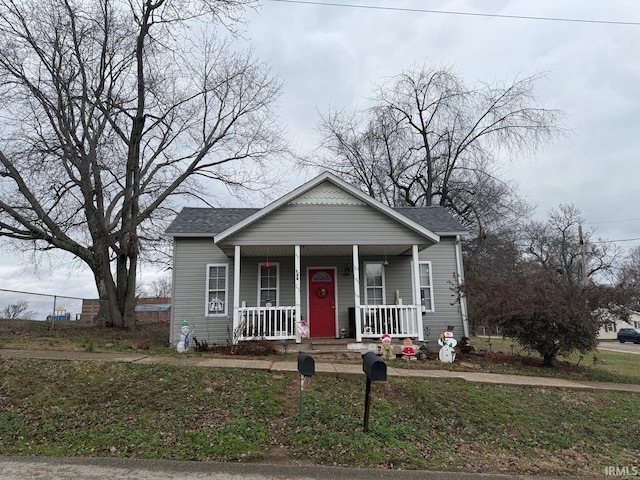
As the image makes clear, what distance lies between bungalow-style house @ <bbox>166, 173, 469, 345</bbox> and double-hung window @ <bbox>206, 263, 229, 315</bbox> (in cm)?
3

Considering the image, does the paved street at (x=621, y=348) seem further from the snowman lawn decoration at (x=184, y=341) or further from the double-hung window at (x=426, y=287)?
the snowman lawn decoration at (x=184, y=341)

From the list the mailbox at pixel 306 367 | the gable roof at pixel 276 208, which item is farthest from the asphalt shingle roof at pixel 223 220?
the mailbox at pixel 306 367

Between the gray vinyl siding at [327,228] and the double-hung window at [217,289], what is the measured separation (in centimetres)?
243

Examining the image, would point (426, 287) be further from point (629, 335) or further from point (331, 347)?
point (629, 335)

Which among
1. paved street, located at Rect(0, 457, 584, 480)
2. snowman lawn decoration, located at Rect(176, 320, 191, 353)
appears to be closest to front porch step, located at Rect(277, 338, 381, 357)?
snowman lawn decoration, located at Rect(176, 320, 191, 353)

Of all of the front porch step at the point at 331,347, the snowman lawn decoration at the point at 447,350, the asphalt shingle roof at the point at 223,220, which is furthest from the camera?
the asphalt shingle roof at the point at 223,220

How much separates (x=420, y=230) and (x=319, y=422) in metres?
7.09

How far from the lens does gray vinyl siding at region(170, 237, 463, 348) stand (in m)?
12.6

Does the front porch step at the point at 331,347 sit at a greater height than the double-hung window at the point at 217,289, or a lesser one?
lesser

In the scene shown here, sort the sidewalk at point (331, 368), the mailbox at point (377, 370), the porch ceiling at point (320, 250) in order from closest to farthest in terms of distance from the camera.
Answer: the mailbox at point (377, 370) → the sidewalk at point (331, 368) → the porch ceiling at point (320, 250)

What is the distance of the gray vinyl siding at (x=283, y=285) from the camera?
12633 millimetres

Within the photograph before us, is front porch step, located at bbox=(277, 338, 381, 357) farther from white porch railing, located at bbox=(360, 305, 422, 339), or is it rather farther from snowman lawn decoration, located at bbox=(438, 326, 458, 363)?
snowman lawn decoration, located at bbox=(438, 326, 458, 363)

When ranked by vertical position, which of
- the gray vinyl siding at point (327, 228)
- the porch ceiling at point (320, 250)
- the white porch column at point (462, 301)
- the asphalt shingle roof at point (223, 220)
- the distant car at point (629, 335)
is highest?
the asphalt shingle roof at point (223, 220)

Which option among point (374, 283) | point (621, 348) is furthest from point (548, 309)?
point (621, 348)
